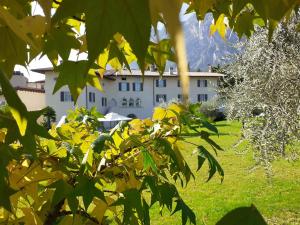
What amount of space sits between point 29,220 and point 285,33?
653cm

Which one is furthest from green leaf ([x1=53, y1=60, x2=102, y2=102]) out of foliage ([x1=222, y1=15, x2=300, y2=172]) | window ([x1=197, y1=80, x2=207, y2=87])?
window ([x1=197, y1=80, x2=207, y2=87])

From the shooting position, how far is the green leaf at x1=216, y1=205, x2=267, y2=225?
0.38m

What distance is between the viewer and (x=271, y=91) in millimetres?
7445

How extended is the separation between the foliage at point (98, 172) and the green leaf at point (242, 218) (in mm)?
924

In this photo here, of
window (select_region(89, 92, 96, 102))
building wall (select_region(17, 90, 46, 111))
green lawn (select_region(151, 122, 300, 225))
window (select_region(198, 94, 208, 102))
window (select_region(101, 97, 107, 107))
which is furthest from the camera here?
window (select_region(198, 94, 208, 102))

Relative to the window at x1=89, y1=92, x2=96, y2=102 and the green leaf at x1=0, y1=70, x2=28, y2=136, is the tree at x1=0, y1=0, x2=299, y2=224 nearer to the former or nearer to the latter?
the green leaf at x1=0, y1=70, x2=28, y2=136

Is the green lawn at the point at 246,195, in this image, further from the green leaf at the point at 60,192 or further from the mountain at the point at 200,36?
the green leaf at the point at 60,192

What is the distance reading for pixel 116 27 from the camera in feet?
1.47

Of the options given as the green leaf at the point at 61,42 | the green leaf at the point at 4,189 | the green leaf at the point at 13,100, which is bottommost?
the green leaf at the point at 4,189

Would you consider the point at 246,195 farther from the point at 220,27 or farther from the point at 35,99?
the point at 35,99

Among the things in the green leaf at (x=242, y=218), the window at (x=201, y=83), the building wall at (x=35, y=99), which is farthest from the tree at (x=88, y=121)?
the window at (x=201, y=83)

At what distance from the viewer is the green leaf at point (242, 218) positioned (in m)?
0.38

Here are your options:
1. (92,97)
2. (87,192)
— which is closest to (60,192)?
(87,192)

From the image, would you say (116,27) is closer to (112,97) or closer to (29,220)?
(29,220)
